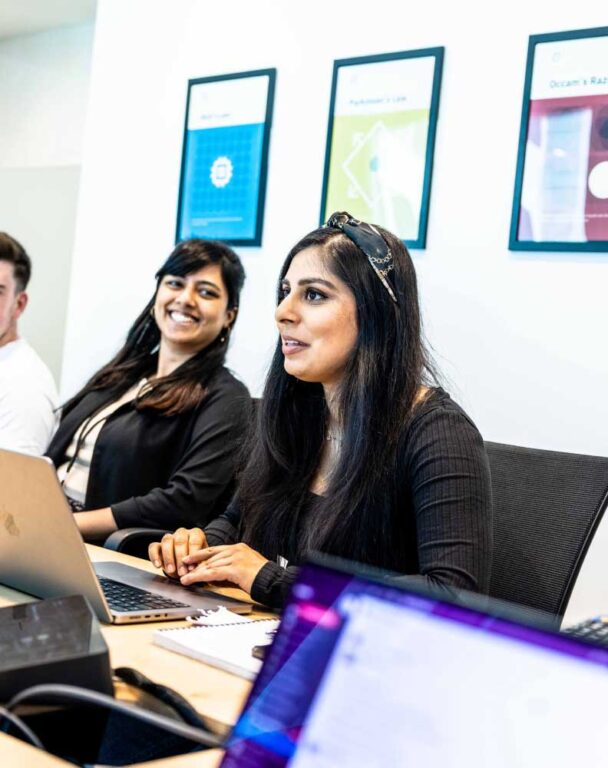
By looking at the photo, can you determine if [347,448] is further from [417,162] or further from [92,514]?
[417,162]

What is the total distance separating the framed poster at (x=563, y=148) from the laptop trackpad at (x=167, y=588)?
1.38m

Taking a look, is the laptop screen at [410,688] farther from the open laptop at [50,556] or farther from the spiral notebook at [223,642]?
the open laptop at [50,556]

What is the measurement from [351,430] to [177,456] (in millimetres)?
936

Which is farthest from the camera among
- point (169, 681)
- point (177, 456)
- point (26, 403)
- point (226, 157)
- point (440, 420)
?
point (226, 157)

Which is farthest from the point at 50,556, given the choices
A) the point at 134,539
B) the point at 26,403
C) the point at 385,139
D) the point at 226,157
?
the point at 226,157

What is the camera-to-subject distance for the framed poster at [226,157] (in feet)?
10.2

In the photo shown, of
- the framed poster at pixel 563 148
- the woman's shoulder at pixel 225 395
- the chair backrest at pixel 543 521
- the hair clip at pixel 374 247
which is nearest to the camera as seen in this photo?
the chair backrest at pixel 543 521

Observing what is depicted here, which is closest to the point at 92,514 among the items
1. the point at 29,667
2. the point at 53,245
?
the point at 29,667

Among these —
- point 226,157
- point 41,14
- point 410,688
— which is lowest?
point 410,688

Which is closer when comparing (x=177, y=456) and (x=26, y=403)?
(x=177, y=456)

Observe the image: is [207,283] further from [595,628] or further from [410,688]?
[410,688]

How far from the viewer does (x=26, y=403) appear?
2682mm

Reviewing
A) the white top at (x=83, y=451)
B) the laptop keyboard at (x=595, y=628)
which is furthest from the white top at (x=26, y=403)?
the laptop keyboard at (x=595, y=628)

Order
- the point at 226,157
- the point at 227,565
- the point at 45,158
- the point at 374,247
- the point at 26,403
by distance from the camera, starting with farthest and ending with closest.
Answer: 1. the point at 45,158
2. the point at 226,157
3. the point at 26,403
4. the point at 374,247
5. the point at 227,565
